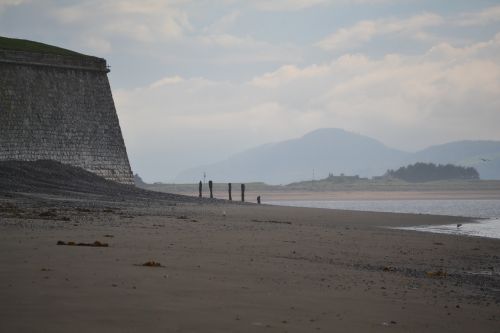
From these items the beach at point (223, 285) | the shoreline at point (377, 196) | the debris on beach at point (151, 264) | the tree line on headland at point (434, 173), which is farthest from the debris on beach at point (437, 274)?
the tree line on headland at point (434, 173)

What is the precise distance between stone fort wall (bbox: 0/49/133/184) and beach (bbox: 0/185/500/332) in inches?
912

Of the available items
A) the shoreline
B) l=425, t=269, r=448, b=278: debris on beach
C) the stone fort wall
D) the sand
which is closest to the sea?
the sand

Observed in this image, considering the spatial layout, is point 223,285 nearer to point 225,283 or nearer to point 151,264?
point 225,283

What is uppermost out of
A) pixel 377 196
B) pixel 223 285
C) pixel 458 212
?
pixel 377 196

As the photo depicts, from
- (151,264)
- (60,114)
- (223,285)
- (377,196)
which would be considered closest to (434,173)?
(377,196)

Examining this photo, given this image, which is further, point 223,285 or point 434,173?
point 434,173

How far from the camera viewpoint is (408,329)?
6.22 meters

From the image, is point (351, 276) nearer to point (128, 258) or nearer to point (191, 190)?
point (128, 258)

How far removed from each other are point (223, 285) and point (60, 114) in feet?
104

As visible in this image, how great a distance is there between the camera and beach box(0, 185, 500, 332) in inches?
231

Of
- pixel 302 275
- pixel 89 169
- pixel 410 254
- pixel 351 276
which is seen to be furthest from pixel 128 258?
pixel 89 169

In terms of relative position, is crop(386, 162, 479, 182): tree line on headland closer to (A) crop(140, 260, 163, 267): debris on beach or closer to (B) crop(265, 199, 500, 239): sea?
(B) crop(265, 199, 500, 239): sea

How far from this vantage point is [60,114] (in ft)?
123

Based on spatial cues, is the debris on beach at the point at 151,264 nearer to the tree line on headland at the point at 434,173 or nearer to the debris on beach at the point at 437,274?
the debris on beach at the point at 437,274
